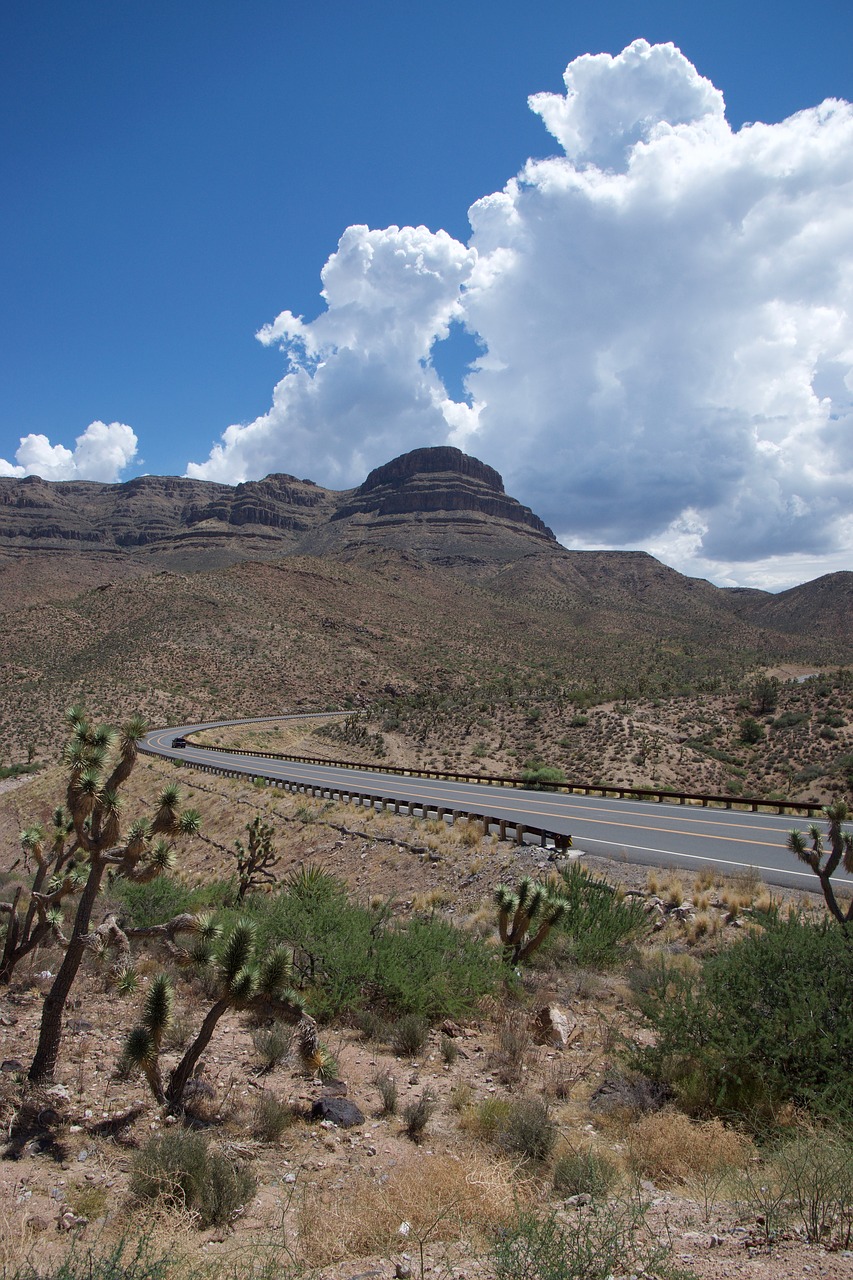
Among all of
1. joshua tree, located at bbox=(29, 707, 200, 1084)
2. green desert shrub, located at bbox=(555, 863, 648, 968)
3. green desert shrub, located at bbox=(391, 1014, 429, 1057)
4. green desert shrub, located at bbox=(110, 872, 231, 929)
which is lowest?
green desert shrub, located at bbox=(110, 872, 231, 929)

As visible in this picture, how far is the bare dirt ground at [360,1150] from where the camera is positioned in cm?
448

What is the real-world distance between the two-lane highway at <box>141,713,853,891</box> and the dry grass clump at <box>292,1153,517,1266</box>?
10.5 meters

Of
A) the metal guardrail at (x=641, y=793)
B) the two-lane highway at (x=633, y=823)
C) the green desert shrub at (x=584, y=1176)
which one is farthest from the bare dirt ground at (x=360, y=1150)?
the metal guardrail at (x=641, y=793)

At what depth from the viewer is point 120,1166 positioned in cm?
584

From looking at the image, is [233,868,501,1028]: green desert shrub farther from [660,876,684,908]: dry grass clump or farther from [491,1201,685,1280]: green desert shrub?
[491,1201,685,1280]: green desert shrub

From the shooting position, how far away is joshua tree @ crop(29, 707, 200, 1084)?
719 centimetres

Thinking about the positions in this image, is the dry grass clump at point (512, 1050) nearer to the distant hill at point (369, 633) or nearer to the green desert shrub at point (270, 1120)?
A: the green desert shrub at point (270, 1120)

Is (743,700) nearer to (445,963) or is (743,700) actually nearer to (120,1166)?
(445,963)

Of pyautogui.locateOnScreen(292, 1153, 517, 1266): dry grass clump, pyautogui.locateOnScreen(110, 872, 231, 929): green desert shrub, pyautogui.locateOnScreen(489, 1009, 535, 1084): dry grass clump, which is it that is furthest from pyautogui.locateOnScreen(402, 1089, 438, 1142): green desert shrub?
pyautogui.locateOnScreen(110, 872, 231, 929): green desert shrub

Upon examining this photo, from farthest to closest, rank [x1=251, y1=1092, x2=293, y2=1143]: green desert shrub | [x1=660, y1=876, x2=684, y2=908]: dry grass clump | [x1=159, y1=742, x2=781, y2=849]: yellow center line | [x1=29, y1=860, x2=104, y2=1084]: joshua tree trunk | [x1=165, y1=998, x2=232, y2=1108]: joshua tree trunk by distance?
[x1=159, y1=742, x2=781, y2=849]: yellow center line → [x1=660, y1=876, x2=684, y2=908]: dry grass clump → [x1=29, y1=860, x2=104, y2=1084]: joshua tree trunk → [x1=165, y1=998, x2=232, y2=1108]: joshua tree trunk → [x1=251, y1=1092, x2=293, y2=1143]: green desert shrub

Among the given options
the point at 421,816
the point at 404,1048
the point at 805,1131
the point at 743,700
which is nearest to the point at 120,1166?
the point at 404,1048

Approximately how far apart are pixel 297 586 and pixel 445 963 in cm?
10315

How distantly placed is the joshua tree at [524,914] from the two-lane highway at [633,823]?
18.8 ft

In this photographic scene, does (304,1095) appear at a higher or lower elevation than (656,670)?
lower
